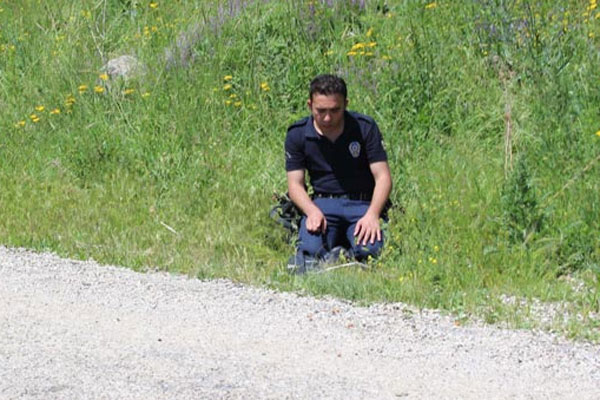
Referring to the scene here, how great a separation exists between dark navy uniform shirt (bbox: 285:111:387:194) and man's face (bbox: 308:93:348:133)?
0.12m

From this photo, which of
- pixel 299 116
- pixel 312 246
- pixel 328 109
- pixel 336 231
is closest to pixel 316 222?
pixel 312 246

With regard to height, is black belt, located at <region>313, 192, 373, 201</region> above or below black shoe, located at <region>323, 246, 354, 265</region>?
above

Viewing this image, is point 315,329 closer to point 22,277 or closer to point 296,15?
point 22,277

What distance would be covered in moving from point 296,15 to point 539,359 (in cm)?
640

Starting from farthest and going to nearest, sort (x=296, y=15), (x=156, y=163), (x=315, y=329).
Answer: (x=296, y=15), (x=156, y=163), (x=315, y=329)

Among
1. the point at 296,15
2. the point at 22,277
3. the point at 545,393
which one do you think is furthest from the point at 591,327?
the point at 296,15

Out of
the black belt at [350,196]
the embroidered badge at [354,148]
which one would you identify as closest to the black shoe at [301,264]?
the black belt at [350,196]

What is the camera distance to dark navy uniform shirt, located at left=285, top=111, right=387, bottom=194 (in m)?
7.88

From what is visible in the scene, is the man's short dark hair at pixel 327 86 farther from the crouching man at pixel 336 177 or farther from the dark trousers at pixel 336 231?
the dark trousers at pixel 336 231

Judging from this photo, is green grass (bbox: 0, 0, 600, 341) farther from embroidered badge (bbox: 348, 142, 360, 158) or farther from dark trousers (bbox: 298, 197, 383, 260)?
embroidered badge (bbox: 348, 142, 360, 158)

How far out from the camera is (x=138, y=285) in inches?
274

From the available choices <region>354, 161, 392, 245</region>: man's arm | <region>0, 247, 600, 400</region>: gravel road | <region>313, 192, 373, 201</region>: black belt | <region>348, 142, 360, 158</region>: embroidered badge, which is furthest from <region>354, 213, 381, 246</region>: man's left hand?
<region>0, 247, 600, 400</region>: gravel road

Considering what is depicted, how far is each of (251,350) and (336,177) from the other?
2474mm

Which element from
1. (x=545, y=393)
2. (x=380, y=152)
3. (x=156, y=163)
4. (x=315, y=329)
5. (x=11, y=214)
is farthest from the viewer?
(x=156, y=163)
